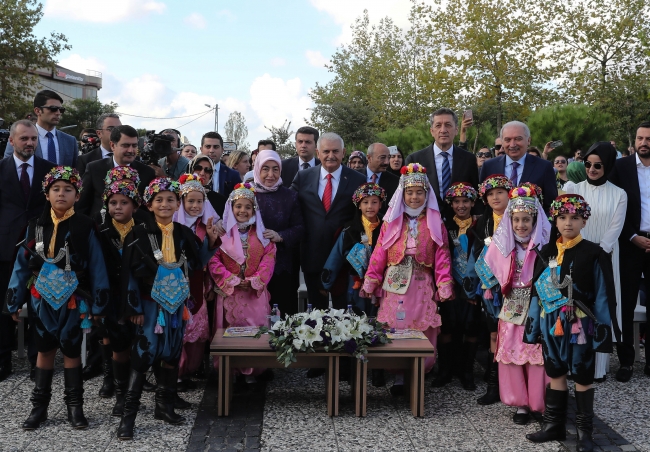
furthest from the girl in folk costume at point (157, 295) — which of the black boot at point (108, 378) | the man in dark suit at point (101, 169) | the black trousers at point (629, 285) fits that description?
the black trousers at point (629, 285)

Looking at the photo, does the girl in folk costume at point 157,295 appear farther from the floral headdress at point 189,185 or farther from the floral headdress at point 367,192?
the floral headdress at point 367,192

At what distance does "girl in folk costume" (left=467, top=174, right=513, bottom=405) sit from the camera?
223 inches

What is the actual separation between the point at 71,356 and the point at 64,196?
3.97ft

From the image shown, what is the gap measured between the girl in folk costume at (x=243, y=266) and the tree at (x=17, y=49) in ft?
67.9

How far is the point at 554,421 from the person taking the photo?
4.89m

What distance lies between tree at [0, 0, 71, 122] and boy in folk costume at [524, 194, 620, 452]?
23.1m

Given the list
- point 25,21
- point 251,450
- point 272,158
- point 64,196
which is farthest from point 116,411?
point 25,21

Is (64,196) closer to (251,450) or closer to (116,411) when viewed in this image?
(116,411)

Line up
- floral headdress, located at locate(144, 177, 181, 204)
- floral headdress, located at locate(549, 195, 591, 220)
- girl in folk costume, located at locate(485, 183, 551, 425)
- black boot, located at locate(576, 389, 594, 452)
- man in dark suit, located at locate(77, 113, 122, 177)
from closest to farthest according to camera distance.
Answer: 1. black boot, located at locate(576, 389, 594, 452)
2. floral headdress, located at locate(549, 195, 591, 220)
3. floral headdress, located at locate(144, 177, 181, 204)
4. girl in folk costume, located at locate(485, 183, 551, 425)
5. man in dark suit, located at locate(77, 113, 122, 177)

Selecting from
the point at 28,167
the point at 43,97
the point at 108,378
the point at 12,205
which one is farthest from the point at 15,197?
the point at 108,378

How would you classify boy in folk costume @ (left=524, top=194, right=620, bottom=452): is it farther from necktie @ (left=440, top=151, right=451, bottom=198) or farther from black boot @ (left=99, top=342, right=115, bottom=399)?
black boot @ (left=99, top=342, right=115, bottom=399)

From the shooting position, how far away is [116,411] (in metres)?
5.30

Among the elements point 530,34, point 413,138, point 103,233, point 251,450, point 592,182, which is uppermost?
point 530,34

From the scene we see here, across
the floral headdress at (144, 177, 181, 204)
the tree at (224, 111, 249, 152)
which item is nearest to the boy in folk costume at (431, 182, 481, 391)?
the floral headdress at (144, 177, 181, 204)
